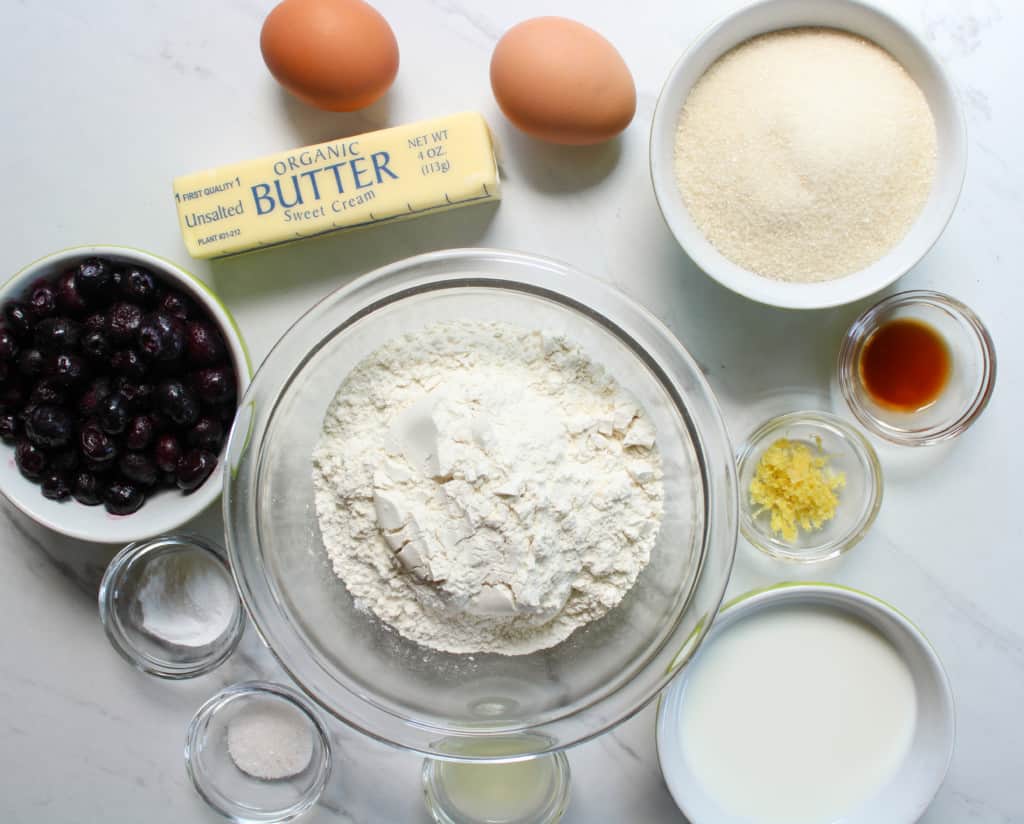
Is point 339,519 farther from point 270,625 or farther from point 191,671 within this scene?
point 191,671

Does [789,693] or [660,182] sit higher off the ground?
[660,182]

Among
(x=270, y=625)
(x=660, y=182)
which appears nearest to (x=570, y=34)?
(x=660, y=182)

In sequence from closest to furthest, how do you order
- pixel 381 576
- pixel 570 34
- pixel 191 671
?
pixel 381 576 < pixel 570 34 < pixel 191 671

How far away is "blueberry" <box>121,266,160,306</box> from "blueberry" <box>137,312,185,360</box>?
45 millimetres

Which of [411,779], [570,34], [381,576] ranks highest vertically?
[570,34]

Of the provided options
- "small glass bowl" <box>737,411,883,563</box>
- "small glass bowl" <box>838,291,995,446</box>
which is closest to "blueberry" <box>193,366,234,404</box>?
"small glass bowl" <box>737,411,883,563</box>

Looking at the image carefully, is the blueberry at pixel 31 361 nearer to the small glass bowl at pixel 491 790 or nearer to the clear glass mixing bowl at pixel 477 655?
the clear glass mixing bowl at pixel 477 655

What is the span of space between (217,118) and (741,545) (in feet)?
3.48

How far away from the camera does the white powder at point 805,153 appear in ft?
3.53

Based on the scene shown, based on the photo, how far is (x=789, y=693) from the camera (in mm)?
1229

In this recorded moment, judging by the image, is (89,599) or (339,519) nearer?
(339,519)

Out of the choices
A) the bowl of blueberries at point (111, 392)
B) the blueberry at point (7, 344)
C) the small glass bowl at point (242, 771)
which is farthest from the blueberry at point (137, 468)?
the small glass bowl at point (242, 771)

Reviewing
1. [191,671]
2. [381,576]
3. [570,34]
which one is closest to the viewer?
[381,576]

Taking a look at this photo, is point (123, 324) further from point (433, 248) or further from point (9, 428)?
point (433, 248)
